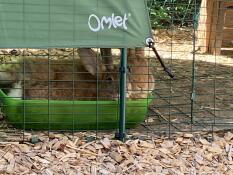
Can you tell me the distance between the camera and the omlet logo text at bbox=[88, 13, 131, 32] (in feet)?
17.6

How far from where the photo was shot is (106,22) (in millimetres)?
5398

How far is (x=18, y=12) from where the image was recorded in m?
5.21

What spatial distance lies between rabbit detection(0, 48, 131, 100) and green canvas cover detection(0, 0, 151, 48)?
0.87m

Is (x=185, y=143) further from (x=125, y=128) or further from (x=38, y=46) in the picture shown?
(x=38, y=46)

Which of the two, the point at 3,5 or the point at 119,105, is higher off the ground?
the point at 3,5

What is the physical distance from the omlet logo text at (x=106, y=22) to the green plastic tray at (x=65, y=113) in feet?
3.01

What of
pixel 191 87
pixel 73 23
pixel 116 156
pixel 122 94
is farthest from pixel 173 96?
pixel 73 23

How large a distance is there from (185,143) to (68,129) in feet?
4.19

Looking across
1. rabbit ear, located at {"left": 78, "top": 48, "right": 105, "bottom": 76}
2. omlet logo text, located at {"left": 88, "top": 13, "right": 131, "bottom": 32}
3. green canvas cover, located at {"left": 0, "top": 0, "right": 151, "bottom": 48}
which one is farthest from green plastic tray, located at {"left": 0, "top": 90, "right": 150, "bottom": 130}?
omlet logo text, located at {"left": 88, "top": 13, "right": 131, "bottom": 32}

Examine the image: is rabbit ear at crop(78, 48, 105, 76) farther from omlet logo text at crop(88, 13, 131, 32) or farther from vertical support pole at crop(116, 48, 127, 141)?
omlet logo text at crop(88, 13, 131, 32)

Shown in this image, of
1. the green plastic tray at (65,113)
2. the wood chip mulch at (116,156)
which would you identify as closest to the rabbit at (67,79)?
the green plastic tray at (65,113)

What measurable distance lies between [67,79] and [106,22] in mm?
1315

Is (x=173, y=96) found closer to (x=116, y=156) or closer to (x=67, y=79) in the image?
(x=67, y=79)

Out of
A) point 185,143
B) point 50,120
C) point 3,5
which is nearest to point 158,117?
point 185,143
